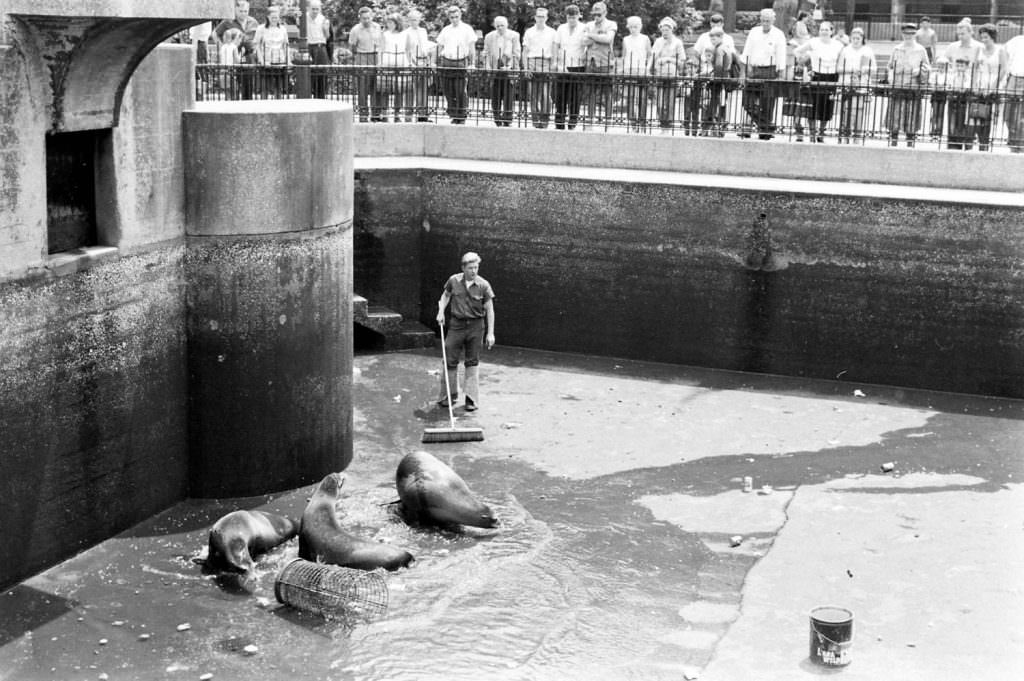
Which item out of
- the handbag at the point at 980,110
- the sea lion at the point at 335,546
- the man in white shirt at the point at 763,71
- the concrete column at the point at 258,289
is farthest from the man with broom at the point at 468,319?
the handbag at the point at 980,110

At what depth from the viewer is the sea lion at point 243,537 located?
12.0m

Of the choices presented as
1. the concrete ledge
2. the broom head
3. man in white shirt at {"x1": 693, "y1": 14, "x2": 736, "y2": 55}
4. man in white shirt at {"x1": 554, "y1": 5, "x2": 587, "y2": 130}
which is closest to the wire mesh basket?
the broom head

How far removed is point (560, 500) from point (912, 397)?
240 inches

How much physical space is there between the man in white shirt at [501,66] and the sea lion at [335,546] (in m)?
10.3

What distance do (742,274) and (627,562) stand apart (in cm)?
753

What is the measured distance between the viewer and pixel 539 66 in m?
22.5

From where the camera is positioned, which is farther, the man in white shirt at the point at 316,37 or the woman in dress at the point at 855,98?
the man in white shirt at the point at 316,37

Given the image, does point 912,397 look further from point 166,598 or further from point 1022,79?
point 166,598

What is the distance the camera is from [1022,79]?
65.3 ft

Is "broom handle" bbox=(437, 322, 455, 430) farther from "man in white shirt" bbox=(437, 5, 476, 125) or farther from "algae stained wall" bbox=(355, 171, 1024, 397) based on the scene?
"man in white shirt" bbox=(437, 5, 476, 125)

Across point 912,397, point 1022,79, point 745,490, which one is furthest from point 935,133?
point 745,490

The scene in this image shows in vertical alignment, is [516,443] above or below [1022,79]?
below

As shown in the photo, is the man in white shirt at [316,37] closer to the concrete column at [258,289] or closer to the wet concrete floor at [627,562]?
the wet concrete floor at [627,562]

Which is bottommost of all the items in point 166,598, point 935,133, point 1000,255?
point 166,598
